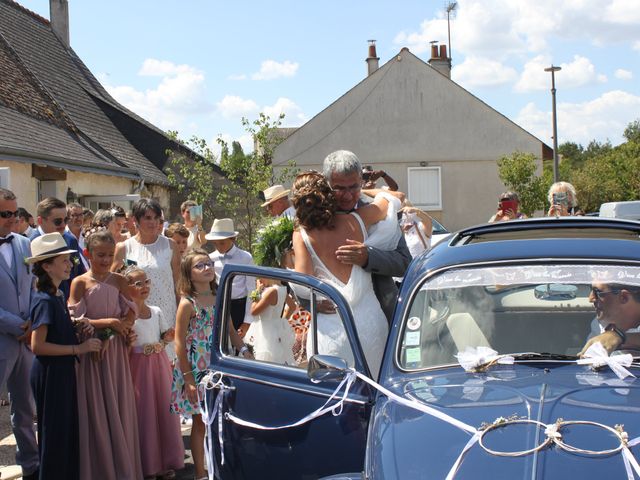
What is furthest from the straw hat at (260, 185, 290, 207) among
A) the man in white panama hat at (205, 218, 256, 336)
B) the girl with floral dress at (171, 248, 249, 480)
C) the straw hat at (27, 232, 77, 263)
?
the straw hat at (27, 232, 77, 263)

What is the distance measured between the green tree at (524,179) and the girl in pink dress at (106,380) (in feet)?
101

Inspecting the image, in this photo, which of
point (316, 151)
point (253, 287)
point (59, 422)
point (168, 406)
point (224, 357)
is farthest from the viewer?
point (316, 151)

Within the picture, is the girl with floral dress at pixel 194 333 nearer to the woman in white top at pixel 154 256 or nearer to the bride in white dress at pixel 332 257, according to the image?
the woman in white top at pixel 154 256

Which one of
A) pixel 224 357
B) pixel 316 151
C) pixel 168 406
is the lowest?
pixel 168 406

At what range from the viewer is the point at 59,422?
5734 millimetres

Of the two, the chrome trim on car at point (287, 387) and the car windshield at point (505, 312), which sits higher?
the car windshield at point (505, 312)

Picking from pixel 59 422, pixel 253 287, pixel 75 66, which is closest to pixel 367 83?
pixel 75 66

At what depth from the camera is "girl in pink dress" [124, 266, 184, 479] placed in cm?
648

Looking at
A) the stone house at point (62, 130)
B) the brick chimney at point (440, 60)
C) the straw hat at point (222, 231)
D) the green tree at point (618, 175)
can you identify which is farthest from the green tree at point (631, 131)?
the straw hat at point (222, 231)

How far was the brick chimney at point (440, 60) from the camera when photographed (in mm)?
44528

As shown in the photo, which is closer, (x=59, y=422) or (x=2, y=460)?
(x=59, y=422)

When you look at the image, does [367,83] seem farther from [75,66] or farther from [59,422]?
[59,422]

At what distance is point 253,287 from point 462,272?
14.3 feet

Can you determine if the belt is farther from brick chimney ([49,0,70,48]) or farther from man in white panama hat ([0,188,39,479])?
brick chimney ([49,0,70,48])
